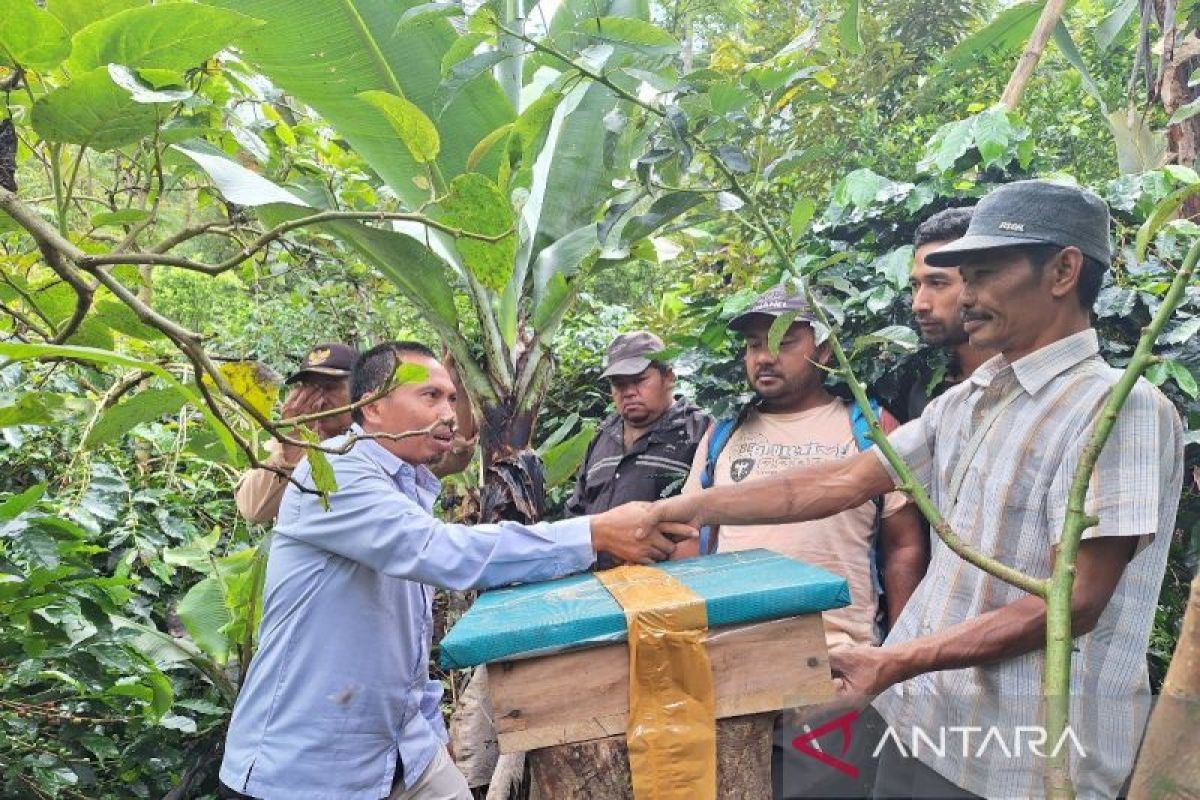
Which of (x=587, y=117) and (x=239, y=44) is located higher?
(x=239, y=44)

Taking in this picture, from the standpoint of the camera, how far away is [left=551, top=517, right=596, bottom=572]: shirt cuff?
198 centimetres

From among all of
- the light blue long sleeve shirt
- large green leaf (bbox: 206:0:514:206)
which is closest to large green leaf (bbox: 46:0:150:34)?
the light blue long sleeve shirt

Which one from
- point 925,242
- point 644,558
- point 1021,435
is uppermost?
point 925,242

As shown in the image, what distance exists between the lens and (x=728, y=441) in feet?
9.16

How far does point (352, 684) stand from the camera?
2.06m

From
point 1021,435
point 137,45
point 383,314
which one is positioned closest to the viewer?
point 137,45

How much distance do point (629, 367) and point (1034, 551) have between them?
2006mm

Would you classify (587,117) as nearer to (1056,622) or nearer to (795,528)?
(795,528)

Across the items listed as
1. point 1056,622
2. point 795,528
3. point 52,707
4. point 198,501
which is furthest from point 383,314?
point 1056,622

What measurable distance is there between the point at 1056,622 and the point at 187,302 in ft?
29.9

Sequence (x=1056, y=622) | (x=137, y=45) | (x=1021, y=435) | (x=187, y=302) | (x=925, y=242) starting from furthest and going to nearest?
(x=187, y=302) → (x=925, y=242) → (x=1021, y=435) → (x=137, y=45) → (x=1056, y=622)

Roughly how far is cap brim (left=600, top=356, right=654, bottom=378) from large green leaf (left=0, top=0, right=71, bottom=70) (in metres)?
2.35

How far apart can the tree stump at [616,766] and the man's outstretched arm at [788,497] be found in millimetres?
674

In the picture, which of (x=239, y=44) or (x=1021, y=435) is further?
(x=239, y=44)
